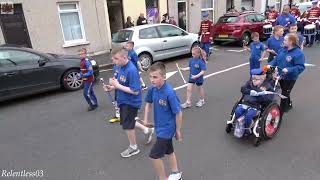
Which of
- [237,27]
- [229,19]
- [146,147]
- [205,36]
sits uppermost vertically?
[229,19]

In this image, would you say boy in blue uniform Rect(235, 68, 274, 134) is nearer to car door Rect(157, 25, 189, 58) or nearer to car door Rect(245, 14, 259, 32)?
car door Rect(157, 25, 189, 58)

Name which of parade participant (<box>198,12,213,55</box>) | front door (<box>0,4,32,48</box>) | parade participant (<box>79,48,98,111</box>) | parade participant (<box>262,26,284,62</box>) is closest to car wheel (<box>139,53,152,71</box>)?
parade participant (<box>198,12,213,55</box>)

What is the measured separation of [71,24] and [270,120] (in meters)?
11.2

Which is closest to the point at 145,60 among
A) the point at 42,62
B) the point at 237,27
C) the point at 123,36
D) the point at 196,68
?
the point at 123,36

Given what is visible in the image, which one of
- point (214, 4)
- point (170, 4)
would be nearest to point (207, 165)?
point (170, 4)

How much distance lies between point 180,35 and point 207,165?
8518 millimetres

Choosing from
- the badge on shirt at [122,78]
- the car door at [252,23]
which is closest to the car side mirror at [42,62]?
the badge on shirt at [122,78]

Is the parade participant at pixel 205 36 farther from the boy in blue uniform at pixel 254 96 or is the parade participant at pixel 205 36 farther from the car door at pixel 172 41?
the boy in blue uniform at pixel 254 96

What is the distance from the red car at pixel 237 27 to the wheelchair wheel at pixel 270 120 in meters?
9.90

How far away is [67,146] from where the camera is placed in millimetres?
4938

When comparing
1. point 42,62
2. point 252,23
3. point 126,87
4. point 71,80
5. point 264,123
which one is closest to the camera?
point 126,87

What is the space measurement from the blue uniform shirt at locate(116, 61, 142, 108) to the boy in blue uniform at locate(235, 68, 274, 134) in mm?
1667

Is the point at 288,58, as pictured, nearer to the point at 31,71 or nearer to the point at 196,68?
the point at 196,68

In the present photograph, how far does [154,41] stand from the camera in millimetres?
10812
